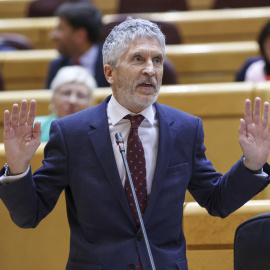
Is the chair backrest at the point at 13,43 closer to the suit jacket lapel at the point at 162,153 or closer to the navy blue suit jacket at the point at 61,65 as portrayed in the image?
the navy blue suit jacket at the point at 61,65

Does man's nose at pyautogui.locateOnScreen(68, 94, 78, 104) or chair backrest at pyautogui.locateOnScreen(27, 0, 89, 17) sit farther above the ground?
chair backrest at pyautogui.locateOnScreen(27, 0, 89, 17)

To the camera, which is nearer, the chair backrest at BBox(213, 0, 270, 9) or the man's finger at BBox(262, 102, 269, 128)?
the man's finger at BBox(262, 102, 269, 128)

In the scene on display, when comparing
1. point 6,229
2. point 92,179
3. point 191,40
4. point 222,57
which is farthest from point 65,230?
point 191,40

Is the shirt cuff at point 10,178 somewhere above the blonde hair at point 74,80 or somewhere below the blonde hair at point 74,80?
above

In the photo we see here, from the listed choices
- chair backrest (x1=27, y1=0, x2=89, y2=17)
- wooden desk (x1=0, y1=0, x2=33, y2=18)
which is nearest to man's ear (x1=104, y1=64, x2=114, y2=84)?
chair backrest (x1=27, y1=0, x2=89, y2=17)

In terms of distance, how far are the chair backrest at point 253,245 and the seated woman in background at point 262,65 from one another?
3.13 feet

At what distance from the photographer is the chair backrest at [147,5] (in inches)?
92.9

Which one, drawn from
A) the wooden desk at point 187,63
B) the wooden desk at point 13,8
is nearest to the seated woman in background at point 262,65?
the wooden desk at point 187,63

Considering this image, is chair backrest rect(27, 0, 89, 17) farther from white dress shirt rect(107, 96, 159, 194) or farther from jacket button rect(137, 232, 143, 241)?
jacket button rect(137, 232, 143, 241)

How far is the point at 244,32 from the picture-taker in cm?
223

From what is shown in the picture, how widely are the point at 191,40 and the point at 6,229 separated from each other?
140cm

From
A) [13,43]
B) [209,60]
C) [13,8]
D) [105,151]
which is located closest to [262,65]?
[209,60]

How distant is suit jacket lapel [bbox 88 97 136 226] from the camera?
722 mm

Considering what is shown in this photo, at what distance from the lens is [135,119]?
2.49ft
